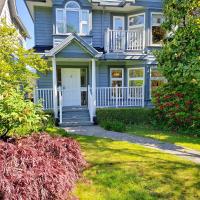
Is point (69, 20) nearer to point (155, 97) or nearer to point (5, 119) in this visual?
point (155, 97)

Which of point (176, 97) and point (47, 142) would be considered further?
point (176, 97)

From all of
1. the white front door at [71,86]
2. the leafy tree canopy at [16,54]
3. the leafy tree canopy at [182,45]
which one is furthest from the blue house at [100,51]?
the leafy tree canopy at [16,54]

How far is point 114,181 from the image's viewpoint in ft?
16.1

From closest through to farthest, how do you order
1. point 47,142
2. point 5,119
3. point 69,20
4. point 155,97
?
point 5,119 < point 47,142 < point 155,97 < point 69,20

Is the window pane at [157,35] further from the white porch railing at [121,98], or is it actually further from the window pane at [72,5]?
the window pane at [72,5]

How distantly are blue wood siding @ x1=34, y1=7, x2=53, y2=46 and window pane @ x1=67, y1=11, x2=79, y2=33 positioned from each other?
1.19 metres

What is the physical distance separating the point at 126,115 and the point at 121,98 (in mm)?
1370

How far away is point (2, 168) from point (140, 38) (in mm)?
11399

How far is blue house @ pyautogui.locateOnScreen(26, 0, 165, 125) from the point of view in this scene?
41.9 ft

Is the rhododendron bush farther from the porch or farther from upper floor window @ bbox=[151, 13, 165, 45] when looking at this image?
upper floor window @ bbox=[151, 13, 165, 45]

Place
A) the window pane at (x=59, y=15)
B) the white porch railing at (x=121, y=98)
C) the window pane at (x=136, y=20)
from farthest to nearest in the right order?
the window pane at (x=136, y=20), the window pane at (x=59, y=15), the white porch railing at (x=121, y=98)

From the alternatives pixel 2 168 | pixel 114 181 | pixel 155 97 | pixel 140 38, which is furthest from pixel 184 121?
pixel 2 168

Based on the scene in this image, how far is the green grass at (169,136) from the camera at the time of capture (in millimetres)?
8320

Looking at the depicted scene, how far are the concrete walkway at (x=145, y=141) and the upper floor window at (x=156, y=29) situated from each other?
23.2 feet
